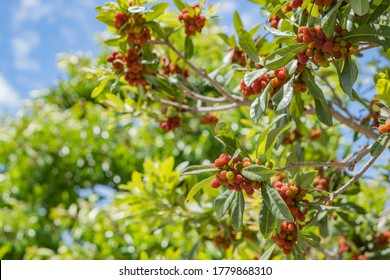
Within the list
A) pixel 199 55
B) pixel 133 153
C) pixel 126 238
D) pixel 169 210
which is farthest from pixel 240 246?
pixel 199 55

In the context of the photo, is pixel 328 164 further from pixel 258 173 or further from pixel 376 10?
pixel 376 10

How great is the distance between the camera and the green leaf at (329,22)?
1.53 meters

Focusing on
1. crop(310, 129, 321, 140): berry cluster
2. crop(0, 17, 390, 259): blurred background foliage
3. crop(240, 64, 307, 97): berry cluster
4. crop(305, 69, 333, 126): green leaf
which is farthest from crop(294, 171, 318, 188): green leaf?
crop(0, 17, 390, 259): blurred background foliage

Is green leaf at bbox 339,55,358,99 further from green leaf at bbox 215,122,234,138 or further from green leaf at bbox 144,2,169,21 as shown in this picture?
green leaf at bbox 144,2,169,21

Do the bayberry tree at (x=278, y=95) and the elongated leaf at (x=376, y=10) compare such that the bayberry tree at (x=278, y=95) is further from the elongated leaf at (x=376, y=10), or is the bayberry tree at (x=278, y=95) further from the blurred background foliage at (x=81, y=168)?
the blurred background foliage at (x=81, y=168)

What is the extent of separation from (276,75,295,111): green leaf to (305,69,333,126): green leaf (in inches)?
2.3

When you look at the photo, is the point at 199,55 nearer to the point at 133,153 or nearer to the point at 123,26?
the point at 133,153

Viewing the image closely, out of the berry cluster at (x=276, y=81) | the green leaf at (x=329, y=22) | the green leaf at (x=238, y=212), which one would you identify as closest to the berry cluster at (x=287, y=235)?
the green leaf at (x=238, y=212)

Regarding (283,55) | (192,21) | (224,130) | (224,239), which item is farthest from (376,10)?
(224,239)

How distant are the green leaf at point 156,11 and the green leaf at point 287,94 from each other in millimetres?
729

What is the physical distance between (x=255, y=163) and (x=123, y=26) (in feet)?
2.93

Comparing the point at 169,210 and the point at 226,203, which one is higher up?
the point at 226,203

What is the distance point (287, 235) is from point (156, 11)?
1.11 meters

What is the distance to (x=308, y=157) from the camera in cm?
317
